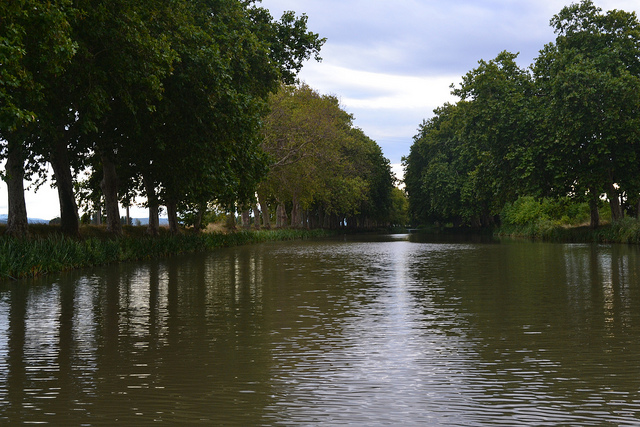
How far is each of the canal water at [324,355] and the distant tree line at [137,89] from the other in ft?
21.3

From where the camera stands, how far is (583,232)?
43.7 metres

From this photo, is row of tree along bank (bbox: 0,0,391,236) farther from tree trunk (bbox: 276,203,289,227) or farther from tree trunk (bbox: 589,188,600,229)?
tree trunk (bbox: 276,203,289,227)

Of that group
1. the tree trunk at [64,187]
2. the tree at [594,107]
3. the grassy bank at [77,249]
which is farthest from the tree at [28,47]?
the tree at [594,107]

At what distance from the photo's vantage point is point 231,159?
27500 mm

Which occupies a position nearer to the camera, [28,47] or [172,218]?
[28,47]

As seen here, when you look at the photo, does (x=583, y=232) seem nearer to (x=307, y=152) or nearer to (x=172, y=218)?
(x=307, y=152)

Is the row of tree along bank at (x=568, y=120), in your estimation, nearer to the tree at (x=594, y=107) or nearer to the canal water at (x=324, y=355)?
the tree at (x=594, y=107)

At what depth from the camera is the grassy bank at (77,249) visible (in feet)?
60.3

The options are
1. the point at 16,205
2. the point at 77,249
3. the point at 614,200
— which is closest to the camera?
the point at 77,249

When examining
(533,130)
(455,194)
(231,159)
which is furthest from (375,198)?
(231,159)

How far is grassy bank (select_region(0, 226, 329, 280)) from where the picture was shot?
18375mm

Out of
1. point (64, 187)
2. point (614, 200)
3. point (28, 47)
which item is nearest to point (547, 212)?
point (614, 200)

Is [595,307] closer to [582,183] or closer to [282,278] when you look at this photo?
[282,278]

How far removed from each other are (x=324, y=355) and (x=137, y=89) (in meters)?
17.1
